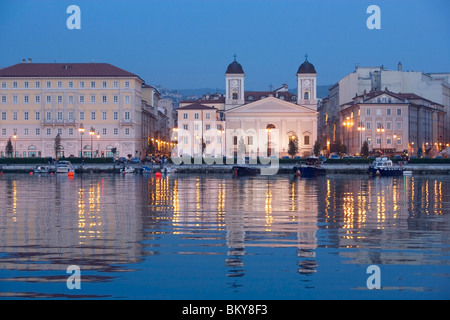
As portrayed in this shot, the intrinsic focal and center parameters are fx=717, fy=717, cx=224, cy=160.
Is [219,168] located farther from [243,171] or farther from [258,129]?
[258,129]

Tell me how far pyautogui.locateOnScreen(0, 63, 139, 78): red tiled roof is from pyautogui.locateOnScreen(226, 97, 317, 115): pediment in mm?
21628

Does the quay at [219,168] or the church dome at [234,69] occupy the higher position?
the church dome at [234,69]

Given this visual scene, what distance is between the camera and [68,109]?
302 feet

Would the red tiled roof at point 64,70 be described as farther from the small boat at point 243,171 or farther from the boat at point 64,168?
Answer: the small boat at point 243,171

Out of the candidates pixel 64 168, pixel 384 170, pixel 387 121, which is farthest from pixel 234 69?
pixel 384 170

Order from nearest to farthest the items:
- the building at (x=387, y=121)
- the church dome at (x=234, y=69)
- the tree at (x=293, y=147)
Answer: the building at (x=387, y=121)
the tree at (x=293, y=147)
the church dome at (x=234, y=69)

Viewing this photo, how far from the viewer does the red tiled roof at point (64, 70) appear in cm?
9106

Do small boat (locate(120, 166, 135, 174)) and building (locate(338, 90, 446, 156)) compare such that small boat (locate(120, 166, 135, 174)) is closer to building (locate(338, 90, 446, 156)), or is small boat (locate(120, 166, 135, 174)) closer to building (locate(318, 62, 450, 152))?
building (locate(338, 90, 446, 156))

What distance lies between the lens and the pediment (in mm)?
107312

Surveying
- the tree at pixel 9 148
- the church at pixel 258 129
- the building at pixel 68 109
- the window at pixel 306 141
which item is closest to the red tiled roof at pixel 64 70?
the building at pixel 68 109

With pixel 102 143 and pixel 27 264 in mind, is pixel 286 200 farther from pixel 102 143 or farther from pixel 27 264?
pixel 102 143

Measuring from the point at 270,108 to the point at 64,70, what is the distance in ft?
104

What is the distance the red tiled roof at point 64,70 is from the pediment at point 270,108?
2163cm
